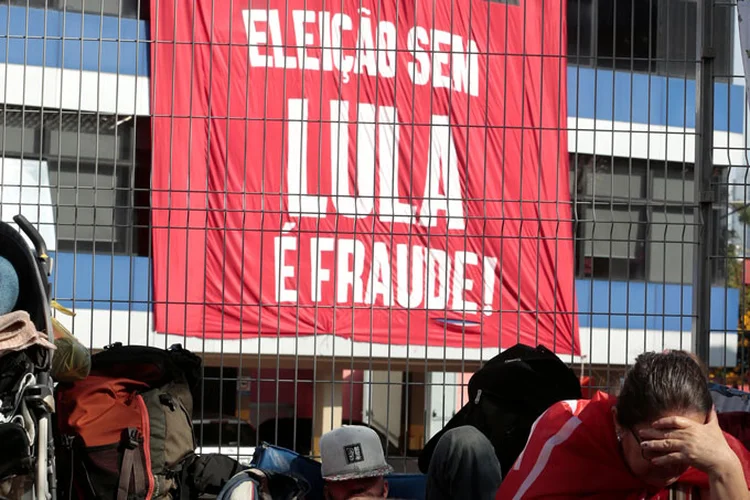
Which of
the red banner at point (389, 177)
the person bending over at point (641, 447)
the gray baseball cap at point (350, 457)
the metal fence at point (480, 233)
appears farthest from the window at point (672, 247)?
the person bending over at point (641, 447)

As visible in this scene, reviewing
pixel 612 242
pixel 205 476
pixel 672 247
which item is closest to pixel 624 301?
pixel 672 247

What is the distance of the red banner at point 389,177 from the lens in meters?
5.54

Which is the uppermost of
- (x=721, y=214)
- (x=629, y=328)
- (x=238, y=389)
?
(x=721, y=214)

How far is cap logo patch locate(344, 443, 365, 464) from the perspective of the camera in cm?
448

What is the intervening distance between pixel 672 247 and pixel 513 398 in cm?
202

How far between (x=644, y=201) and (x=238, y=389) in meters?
2.38

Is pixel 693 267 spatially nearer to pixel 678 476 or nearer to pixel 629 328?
pixel 629 328

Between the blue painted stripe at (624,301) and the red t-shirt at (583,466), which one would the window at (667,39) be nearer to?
the blue painted stripe at (624,301)

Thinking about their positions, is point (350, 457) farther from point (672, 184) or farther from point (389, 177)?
point (389, 177)

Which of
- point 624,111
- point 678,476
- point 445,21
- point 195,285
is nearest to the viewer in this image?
point 678,476

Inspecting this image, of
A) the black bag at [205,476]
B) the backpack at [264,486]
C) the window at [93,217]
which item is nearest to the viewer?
the backpack at [264,486]

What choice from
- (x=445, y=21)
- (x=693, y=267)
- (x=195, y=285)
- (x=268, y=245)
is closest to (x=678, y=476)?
(x=693, y=267)

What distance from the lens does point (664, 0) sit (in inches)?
233

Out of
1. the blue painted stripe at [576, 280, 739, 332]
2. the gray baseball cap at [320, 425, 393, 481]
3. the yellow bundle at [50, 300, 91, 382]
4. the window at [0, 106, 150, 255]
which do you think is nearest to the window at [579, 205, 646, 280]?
the blue painted stripe at [576, 280, 739, 332]
